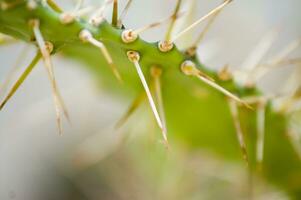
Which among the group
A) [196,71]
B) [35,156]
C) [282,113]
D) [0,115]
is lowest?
[35,156]

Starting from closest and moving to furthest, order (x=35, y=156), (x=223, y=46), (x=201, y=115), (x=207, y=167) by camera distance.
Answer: (x=201, y=115) < (x=207, y=167) < (x=35, y=156) < (x=223, y=46)

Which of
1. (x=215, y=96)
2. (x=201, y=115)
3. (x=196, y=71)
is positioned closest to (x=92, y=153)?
(x=201, y=115)

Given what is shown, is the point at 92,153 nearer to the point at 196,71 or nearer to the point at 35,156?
the point at 35,156

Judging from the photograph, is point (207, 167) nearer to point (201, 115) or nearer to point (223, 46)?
point (201, 115)

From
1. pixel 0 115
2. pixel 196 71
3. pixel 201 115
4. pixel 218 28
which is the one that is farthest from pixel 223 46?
pixel 196 71

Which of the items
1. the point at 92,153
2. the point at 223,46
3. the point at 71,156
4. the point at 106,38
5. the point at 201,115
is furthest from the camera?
the point at 223,46

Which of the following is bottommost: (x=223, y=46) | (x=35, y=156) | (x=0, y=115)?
(x=223, y=46)

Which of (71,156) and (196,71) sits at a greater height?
(196,71)

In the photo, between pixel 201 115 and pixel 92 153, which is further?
pixel 92 153

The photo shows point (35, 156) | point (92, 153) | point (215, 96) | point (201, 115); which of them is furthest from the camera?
point (35, 156)
